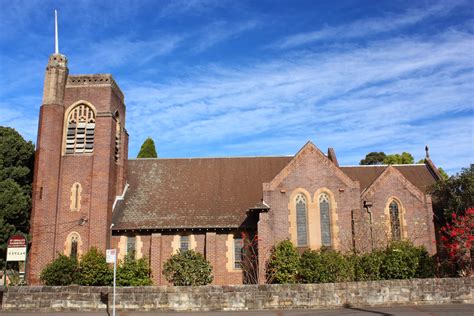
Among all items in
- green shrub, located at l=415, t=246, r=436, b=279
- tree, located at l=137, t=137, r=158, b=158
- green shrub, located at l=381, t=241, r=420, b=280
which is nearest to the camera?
green shrub, located at l=381, t=241, r=420, b=280

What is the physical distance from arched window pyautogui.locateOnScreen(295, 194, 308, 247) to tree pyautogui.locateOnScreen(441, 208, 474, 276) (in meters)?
7.75

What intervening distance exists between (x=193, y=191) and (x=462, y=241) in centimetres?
1675

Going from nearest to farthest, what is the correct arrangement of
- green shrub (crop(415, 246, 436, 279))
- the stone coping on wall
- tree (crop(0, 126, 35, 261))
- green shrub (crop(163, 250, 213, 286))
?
the stone coping on wall, green shrub (crop(415, 246, 436, 279)), green shrub (crop(163, 250, 213, 286)), tree (crop(0, 126, 35, 261))

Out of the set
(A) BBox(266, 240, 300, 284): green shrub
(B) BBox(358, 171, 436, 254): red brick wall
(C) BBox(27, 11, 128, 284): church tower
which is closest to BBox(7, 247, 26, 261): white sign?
(C) BBox(27, 11, 128, 284): church tower

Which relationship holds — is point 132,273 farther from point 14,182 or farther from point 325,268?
point 14,182

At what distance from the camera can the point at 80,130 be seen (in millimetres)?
30062

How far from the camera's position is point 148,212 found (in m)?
29.1

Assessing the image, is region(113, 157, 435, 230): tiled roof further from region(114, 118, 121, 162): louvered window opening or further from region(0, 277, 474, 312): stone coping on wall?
region(0, 277, 474, 312): stone coping on wall

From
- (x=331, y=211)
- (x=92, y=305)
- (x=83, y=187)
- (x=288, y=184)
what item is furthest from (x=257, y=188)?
(x=92, y=305)

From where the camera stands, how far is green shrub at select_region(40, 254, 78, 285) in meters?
25.0

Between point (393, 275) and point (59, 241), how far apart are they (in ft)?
64.3

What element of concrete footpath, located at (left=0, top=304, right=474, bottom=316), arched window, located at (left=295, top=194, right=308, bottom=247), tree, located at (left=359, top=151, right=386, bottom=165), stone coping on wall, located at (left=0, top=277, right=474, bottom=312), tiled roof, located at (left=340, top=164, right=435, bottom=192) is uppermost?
tree, located at (left=359, top=151, right=386, bottom=165)

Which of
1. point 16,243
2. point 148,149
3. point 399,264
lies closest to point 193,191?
point 16,243

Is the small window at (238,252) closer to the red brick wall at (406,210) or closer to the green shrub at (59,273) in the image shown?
the red brick wall at (406,210)
